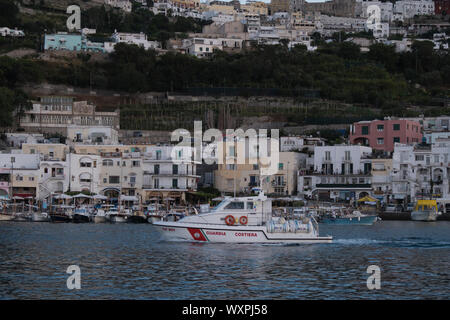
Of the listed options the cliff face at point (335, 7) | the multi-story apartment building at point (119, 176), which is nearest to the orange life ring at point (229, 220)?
the multi-story apartment building at point (119, 176)

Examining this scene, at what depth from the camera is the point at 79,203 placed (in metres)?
71.1

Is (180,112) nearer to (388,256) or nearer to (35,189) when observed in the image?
(35,189)

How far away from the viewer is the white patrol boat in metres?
41.3

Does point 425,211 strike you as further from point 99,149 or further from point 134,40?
point 134,40

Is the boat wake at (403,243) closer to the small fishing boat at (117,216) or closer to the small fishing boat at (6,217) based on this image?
the small fishing boat at (117,216)

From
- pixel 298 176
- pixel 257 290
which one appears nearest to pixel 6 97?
pixel 298 176

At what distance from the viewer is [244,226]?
41344 mm

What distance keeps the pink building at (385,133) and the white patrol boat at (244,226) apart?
4246 centimetres

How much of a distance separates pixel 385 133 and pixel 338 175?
8.34m

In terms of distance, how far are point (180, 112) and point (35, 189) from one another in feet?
99.8

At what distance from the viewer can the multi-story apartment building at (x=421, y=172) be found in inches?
2985

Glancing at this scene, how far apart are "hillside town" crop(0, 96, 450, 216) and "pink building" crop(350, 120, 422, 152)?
10cm

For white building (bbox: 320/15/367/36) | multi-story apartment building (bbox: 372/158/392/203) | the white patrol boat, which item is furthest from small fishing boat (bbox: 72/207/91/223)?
white building (bbox: 320/15/367/36)

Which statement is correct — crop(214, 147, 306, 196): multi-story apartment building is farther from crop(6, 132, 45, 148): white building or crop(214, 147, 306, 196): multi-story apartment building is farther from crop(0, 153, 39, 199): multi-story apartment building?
crop(6, 132, 45, 148): white building
